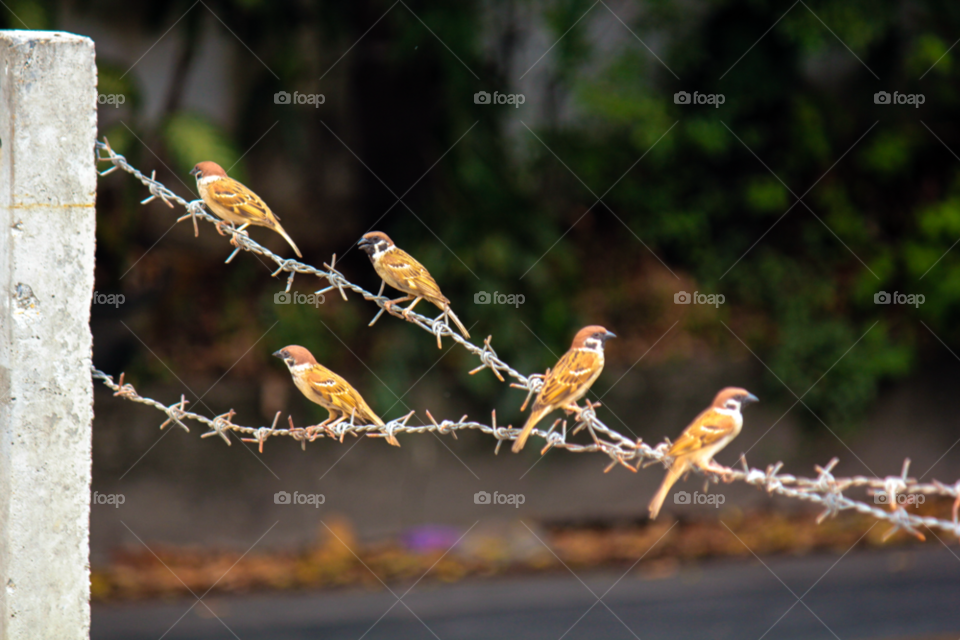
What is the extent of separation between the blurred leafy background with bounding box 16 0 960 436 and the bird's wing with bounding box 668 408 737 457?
4.52 m

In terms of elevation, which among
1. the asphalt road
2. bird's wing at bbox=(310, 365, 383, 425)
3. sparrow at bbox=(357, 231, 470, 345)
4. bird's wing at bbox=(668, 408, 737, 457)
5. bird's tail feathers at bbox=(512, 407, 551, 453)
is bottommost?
the asphalt road

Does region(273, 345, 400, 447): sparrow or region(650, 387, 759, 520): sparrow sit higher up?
region(650, 387, 759, 520): sparrow

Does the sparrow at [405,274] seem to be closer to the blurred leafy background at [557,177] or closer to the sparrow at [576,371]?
the sparrow at [576,371]

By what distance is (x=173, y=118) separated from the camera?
6.20 metres

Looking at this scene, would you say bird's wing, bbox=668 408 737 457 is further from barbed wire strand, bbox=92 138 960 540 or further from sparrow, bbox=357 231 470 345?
sparrow, bbox=357 231 470 345

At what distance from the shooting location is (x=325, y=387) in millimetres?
2674

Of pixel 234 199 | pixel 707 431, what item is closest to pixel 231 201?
pixel 234 199

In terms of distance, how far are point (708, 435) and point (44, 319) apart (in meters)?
1.61

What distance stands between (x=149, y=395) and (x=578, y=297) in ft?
11.1

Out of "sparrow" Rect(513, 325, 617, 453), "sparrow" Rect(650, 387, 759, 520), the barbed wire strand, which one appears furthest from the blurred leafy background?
"sparrow" Rect(650, 387, 759, 520)

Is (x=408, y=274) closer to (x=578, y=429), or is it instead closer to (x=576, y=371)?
(x=576, y=371)

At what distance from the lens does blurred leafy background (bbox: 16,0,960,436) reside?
22.5 ft

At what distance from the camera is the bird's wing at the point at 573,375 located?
2.50 m

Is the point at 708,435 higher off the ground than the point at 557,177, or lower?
lower
